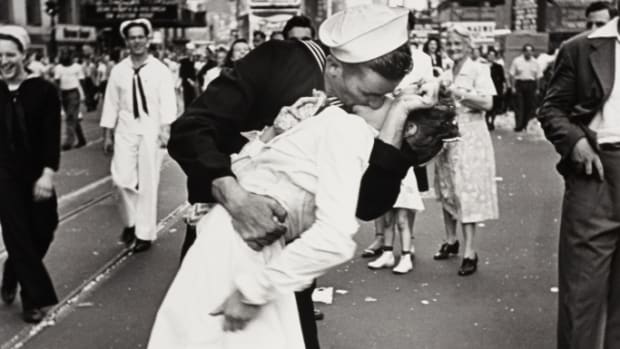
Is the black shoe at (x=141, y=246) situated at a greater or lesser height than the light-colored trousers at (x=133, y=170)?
lesser

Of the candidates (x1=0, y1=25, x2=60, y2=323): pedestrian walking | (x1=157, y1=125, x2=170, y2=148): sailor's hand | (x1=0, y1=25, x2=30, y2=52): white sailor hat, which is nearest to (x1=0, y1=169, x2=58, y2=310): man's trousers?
(x1=0, y1=25, x2=60, y2=323): pedestrian walking

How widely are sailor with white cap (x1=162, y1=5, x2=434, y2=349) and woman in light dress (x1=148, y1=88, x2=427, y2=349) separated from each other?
53mm

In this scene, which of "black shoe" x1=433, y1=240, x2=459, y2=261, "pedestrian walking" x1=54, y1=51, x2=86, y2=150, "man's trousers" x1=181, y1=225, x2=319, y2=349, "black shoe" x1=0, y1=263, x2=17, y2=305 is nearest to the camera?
"man's trousers" x1=181, y1=225, x2=319, y2=349

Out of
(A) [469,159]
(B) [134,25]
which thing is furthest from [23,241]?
(A) [469,159]

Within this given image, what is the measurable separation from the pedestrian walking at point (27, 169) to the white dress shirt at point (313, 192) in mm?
4072

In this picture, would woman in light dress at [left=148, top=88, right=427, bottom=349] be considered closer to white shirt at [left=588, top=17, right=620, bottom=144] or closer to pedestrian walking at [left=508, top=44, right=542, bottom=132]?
white shirt at [left=588, top=17, right=620, bottom=144]

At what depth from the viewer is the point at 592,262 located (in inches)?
175

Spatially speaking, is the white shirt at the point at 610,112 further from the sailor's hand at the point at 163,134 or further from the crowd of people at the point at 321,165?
the sailor's hand at the point at 163,134

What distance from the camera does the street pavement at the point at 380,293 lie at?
5.86 metres

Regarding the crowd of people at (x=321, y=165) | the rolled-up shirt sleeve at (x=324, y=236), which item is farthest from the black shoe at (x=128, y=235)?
the rolled-up shirt sleeve at (x=324, y=236)

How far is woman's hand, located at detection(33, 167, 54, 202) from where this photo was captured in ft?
20.3

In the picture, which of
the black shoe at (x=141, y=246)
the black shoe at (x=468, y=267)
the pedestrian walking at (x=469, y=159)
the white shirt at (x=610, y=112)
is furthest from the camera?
the black shoe at (x=141, y=246)

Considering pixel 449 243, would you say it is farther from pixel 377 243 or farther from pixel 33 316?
pixel 33 316

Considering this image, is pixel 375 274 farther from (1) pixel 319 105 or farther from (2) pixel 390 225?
(1) pixel 319 105
